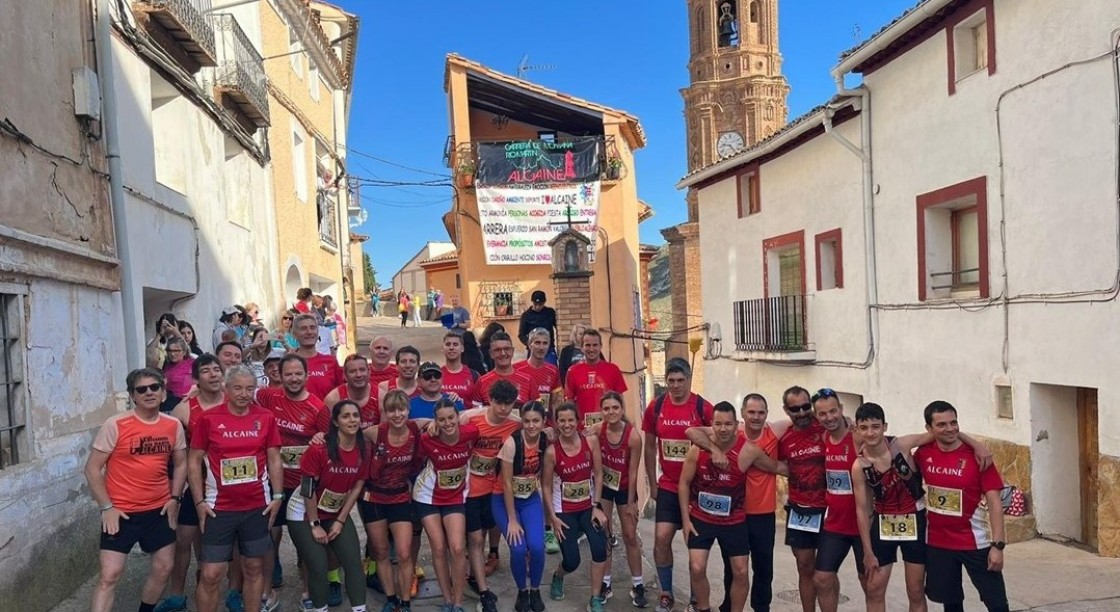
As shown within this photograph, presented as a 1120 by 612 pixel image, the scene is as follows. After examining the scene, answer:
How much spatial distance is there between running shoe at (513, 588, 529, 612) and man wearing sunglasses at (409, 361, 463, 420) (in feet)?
4.70

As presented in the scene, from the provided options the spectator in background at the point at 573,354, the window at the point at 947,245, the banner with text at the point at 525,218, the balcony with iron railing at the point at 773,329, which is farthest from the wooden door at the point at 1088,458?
the banner with text at the point at 525,218

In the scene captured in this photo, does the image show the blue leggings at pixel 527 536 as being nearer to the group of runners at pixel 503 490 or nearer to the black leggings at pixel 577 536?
the group of runners at pixel 503 490

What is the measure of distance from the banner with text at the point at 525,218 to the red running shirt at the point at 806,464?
15.6m

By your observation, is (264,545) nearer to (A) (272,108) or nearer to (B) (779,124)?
(A) (272,108)

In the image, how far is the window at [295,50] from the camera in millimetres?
16875

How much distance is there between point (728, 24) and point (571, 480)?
109ft

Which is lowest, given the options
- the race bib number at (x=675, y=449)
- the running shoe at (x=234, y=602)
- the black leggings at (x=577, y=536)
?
the running shoe at (x=234, y=602)

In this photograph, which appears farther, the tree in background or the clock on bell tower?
the tree in background

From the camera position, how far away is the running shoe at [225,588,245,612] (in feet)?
19.1

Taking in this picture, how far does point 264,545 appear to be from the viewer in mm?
5340

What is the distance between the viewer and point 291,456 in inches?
223

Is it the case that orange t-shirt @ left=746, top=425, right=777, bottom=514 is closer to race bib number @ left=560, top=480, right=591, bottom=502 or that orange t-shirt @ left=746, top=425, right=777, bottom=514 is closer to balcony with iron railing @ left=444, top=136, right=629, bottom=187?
race bib number @ left=560, top=480, right=591, bottom=502

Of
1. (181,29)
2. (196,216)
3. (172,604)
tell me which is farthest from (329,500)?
(181,29)

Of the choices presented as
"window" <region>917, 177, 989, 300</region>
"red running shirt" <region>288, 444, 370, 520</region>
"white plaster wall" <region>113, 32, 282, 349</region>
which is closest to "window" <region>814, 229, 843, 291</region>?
"window" <region>917, 177, 989, 300</region>
